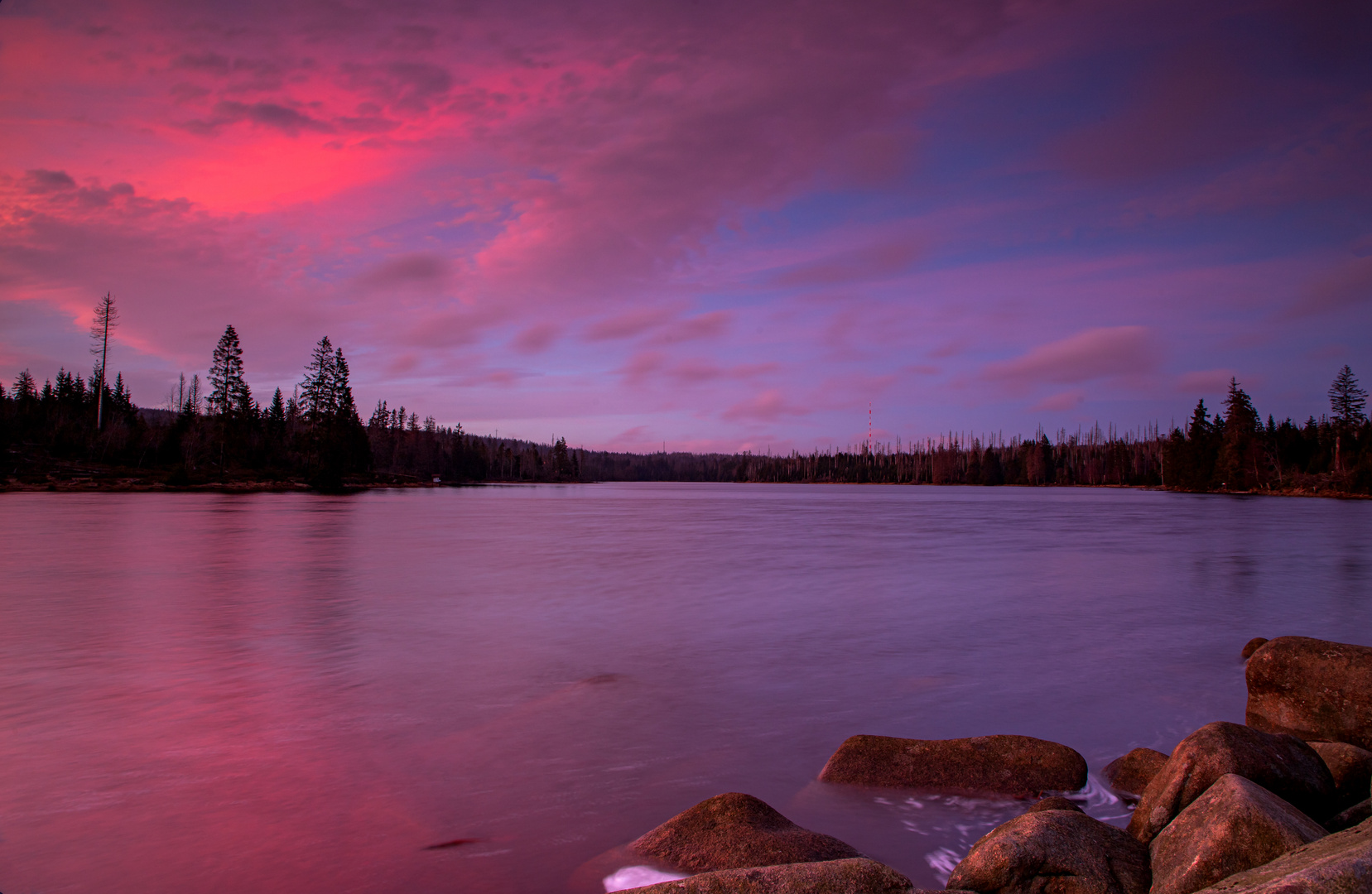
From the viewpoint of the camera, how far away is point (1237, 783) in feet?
12.7

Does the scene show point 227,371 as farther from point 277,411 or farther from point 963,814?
point 963,814

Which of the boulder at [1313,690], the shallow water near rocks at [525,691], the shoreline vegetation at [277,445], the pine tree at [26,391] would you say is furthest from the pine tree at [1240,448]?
the pine tree at [26,391]

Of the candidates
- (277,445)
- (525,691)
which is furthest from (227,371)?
(525,691)

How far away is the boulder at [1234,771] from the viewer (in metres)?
4.41

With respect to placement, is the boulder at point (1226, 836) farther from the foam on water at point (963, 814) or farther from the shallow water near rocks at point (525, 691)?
the shallow water near rocks at point (525, 691)

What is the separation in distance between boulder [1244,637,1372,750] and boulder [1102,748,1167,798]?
1099mm

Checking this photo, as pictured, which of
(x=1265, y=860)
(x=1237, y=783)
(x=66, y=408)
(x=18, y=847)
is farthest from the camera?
(x=66, y=408)

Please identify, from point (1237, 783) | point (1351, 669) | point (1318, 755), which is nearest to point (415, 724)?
point (1237, 783)

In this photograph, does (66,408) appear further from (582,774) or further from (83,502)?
(582,774)

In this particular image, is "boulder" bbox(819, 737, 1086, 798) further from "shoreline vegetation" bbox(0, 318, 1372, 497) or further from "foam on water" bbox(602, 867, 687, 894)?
"shoreline vegetation" bbox(0, 318, 1372, 497)

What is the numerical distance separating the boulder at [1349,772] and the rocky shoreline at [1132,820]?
11 mm

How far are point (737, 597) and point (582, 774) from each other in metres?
9.42

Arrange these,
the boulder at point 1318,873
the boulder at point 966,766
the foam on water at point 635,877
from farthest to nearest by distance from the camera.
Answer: the boulder at point 966,766
the foam on water at point 635,877
the boulder at point 1318,873

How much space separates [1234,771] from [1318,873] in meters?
2.00
